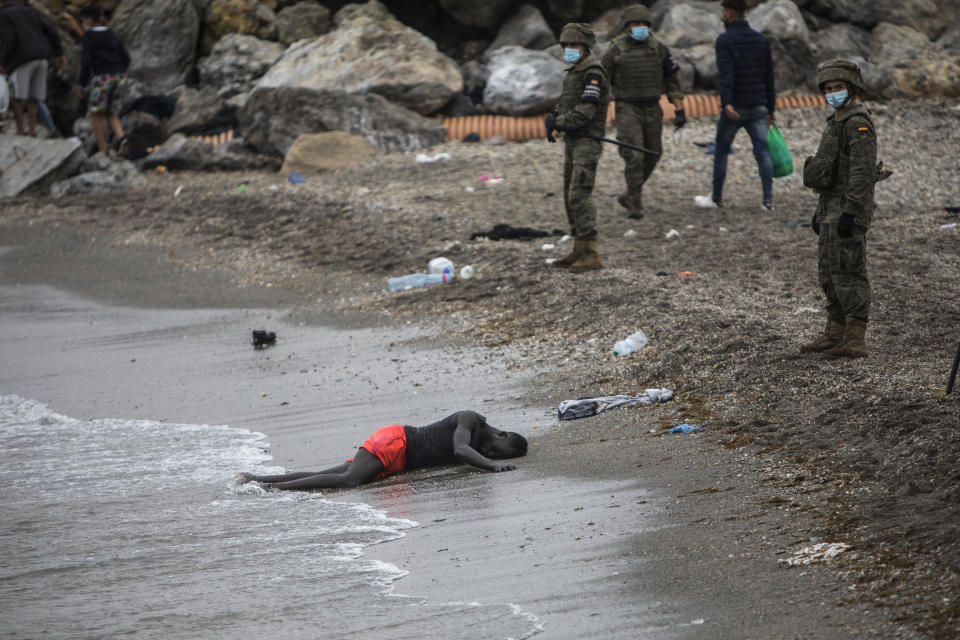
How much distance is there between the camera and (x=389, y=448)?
600cm

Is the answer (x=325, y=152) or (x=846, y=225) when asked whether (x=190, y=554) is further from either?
(x=325, y=152)

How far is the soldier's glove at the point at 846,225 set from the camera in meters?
6.28

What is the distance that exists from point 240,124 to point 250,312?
25.0 ft

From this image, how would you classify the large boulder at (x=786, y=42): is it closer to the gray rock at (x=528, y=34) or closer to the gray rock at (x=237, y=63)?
the gray rock at (x=528, y=34)

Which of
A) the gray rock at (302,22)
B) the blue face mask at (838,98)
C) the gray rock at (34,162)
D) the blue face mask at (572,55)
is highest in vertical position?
the gray rock at (302,22)

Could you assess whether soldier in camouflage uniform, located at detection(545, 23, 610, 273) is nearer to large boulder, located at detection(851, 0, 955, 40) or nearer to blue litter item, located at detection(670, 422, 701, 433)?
blue litter item, located at detection(670, 422, 701, 433)

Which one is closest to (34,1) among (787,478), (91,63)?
(91,63)

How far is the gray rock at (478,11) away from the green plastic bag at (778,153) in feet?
34.4

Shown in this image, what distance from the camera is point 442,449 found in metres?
6.11

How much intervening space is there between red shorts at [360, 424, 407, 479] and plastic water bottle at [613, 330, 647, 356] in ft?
7.05

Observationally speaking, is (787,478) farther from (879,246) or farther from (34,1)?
(34,1)

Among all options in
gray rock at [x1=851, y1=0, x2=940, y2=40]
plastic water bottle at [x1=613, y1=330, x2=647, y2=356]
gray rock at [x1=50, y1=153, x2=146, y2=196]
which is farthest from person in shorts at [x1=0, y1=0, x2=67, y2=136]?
gray rock at [x1=851, y1=0, x2=940, y2=40]

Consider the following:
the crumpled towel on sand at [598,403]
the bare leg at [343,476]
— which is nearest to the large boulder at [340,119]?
the crumpled towel on sand at [598,403]

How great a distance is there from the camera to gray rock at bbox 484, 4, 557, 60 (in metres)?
20.1
